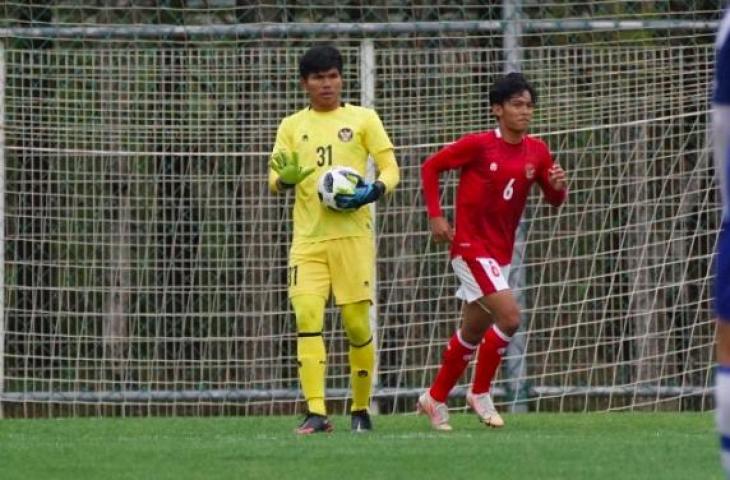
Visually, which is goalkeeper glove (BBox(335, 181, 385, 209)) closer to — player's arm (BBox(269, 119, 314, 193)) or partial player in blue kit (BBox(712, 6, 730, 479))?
player's arm (BBox(269, 119, 314, 193))

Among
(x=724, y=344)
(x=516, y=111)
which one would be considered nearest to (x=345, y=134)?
(x=516, y=111)

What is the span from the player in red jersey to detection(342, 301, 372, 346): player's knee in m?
0.57

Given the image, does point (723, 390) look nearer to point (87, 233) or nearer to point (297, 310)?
point (297, 310)

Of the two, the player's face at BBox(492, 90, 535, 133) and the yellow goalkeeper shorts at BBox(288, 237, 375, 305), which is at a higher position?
the player's face at BBox(492, 90, 535, 133)

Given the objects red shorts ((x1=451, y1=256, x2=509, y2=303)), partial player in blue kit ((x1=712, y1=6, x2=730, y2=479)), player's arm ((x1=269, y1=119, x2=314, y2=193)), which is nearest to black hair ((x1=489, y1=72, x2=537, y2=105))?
red shorts ((x1=451, y1=256, x2=509, y2=303))

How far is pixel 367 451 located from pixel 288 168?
1.68m

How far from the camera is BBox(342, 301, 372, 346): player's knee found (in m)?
9.29

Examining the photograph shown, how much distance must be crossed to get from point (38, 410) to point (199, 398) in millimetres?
1090

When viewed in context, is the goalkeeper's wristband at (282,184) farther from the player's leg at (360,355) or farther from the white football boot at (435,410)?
the white football boot at (435,410)

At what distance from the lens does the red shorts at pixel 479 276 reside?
31.3 ft

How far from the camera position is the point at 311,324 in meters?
9.11

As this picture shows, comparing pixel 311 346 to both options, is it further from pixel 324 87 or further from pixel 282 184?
pixel 324 87

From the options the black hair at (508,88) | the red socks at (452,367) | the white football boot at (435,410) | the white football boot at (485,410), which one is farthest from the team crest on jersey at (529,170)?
the white football boot at (435,410)

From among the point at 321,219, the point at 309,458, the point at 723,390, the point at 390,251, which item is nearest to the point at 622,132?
the point at 390,251
